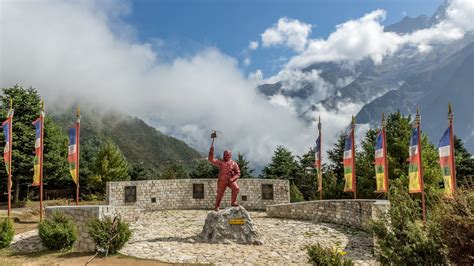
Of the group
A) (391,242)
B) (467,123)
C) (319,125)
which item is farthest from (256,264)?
(467,123)

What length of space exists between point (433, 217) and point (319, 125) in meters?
12.8

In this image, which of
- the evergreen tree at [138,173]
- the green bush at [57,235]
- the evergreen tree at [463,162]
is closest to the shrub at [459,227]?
the green bush at [57,235]

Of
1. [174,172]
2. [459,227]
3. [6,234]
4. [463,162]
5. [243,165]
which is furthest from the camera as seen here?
[174,172]

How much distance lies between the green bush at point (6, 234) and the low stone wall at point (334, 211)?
12665mm

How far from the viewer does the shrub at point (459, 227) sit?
7.95m

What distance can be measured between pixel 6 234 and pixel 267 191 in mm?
14505

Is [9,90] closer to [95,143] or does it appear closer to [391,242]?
[391,242]

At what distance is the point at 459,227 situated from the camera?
8070 mm

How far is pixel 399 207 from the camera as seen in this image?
9.14m

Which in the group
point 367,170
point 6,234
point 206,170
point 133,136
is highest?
point 133,136

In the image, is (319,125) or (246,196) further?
(246,196)

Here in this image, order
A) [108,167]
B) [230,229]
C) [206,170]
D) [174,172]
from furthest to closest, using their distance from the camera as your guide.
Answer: [174,172], [206,170], [108,167], [230,229]

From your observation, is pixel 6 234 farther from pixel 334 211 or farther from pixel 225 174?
pixel 334 211

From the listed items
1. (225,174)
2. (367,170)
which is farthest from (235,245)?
(367,170)
